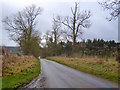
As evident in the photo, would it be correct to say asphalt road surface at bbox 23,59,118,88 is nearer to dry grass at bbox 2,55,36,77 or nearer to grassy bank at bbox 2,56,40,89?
grassy bank at bbox 2,56,40,89

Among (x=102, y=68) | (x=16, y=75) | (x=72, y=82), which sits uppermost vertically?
(x=102, y=68)

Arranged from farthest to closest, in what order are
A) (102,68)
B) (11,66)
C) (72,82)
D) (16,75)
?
(11,66) < (102,68) < (16,75) < (72,82)

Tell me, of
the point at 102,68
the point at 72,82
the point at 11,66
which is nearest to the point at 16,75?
the point at 11,66

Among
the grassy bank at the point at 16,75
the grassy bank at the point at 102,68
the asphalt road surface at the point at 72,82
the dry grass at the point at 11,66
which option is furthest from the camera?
the dry grass at the point at 11,66

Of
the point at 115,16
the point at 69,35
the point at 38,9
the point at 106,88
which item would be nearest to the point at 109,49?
the point at 115,16

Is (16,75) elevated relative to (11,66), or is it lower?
lower

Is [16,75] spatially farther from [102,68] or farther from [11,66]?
[102,68]

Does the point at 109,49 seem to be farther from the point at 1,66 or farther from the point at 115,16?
the point at 1,66

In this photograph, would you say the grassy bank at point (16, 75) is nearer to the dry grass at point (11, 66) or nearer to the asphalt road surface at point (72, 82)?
the dry grass at point (11, 66)

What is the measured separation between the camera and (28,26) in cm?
4056

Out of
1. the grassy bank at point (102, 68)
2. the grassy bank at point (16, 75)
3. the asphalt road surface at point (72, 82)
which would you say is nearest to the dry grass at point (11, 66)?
the grassy bank at point (16, 75)

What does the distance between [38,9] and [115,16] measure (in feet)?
113

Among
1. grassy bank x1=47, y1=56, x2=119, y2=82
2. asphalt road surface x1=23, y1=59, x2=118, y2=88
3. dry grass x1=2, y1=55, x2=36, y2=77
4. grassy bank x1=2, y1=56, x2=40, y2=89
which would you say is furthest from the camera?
dry grass x1=2, y1=55, x2=36, y2=77

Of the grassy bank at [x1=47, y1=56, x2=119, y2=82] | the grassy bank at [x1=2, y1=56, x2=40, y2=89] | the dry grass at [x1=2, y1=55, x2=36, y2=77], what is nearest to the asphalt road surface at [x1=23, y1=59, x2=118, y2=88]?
the grassy bank at [x1=2, y1=56, x2=40, y2=89]
